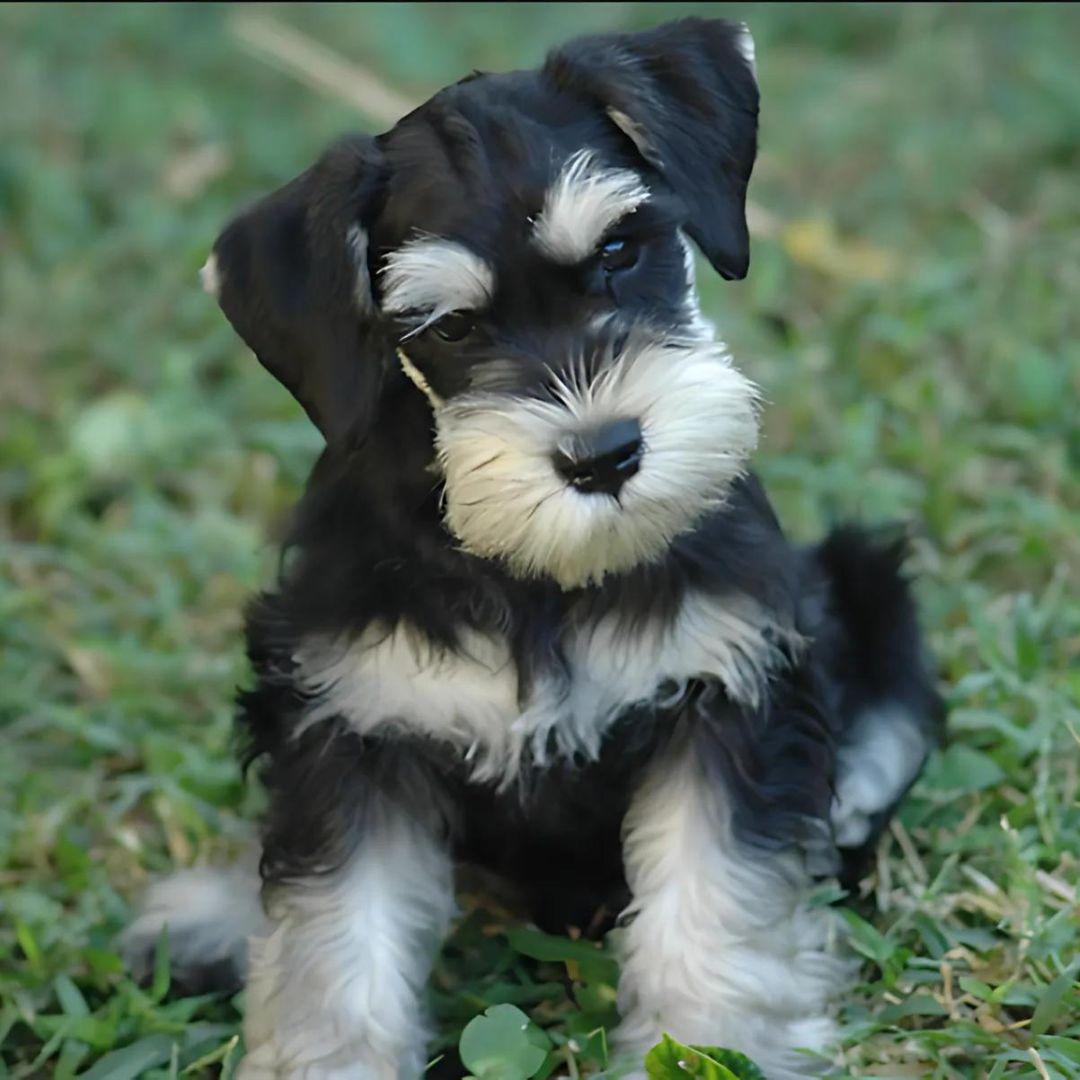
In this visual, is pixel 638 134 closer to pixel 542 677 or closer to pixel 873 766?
pixel 542 677

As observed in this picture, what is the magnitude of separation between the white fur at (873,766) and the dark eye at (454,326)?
1.14 meters

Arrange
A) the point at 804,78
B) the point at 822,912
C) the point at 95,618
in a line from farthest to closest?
1. the point at 804,78
2. the point at 95,618
3. the point at 822,912

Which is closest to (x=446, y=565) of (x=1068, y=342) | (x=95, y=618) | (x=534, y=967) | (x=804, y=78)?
(x=534, y=967)

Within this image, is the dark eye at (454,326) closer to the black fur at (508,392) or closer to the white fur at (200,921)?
the black fur at (508,392)

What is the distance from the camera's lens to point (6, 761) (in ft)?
13.4

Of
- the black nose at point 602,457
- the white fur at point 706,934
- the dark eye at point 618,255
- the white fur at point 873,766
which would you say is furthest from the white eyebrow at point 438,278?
the white fur at point 873,766

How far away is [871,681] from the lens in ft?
11.7

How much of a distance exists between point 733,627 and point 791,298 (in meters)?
2.93

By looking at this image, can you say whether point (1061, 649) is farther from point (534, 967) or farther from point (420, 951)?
point (420, 951)

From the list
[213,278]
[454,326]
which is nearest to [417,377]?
[454,326]

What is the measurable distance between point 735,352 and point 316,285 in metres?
2.61

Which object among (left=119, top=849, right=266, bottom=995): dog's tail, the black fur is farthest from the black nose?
(left=119, top=849, right=266, bottom=995): dog's tail

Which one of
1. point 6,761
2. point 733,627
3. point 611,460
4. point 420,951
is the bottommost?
point 6,761

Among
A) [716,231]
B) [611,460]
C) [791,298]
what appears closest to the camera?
[611,460]
